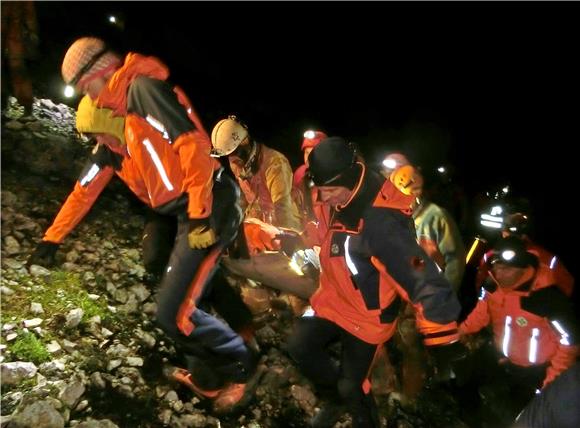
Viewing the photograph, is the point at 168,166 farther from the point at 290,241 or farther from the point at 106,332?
the point at 290,241

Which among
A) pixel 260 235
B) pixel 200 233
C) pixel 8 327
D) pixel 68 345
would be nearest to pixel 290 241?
pixel 260 235

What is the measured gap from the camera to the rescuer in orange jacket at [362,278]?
2684 mm

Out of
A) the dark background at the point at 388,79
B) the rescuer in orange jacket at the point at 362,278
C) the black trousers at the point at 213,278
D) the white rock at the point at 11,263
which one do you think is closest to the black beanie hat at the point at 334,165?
the rescuer in orange jacket at the point at 362,278

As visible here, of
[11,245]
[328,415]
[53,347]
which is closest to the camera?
[53,347]

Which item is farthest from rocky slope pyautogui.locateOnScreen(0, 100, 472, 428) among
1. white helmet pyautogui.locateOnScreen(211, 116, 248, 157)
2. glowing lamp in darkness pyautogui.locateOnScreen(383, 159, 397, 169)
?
glowing lamp in darkness pyautogui.locateOnScreen(383, 159, 397, 169)

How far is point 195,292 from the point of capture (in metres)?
3.24

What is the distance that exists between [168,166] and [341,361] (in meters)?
1.70

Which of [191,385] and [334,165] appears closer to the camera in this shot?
[334,165]

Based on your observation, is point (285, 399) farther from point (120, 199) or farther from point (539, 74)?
point (539, 74)

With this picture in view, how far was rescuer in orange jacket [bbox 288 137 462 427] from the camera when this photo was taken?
2.68 metres

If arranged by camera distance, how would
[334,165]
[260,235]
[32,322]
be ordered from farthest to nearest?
[260,235]
[32,322]
[334,165]

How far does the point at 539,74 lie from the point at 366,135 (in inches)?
296

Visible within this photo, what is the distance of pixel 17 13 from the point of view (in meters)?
5.49

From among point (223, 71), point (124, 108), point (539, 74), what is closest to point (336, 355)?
point (124, 108)
